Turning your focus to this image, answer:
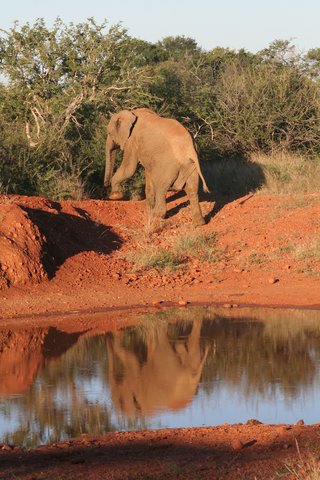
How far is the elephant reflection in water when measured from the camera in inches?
320

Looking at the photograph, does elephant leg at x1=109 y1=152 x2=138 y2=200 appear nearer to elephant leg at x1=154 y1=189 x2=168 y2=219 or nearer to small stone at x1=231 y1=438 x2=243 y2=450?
elephant leg at x1=154 y1=189 x2=168 y2=219

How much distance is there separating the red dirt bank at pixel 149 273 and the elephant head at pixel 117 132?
2.62ft

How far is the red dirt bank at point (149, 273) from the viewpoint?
6512 millimetres

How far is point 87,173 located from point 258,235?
4391 mm

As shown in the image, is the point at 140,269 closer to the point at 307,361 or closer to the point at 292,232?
the point at 292,232

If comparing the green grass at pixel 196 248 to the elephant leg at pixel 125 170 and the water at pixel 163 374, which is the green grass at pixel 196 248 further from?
the water at pixel 163 374

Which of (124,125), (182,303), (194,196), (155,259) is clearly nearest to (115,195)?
(124,125)

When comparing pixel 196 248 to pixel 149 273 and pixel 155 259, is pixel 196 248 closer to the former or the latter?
pixel 155 259

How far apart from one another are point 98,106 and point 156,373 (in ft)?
37.2

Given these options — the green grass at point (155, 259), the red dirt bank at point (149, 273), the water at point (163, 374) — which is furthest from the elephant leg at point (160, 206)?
the water at point (163, 374)

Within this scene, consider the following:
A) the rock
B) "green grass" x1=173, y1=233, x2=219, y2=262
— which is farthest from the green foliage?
the rock

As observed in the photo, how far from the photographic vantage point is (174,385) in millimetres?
8711

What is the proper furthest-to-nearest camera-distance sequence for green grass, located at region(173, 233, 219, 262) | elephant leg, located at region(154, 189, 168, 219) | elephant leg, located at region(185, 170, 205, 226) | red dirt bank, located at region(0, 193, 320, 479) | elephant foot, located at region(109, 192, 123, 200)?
elephant foot, located at region(109, 192, 123, 200), elephant leg, located at region(154, 189, 168, 219), elephant leg, located at region(185, 170, 205, 226), green grass, located at region(173, 233, 219, 262), red dirt bank, located at region(0, 193, 320, 479)

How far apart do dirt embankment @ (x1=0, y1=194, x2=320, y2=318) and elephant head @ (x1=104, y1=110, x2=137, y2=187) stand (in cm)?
81
